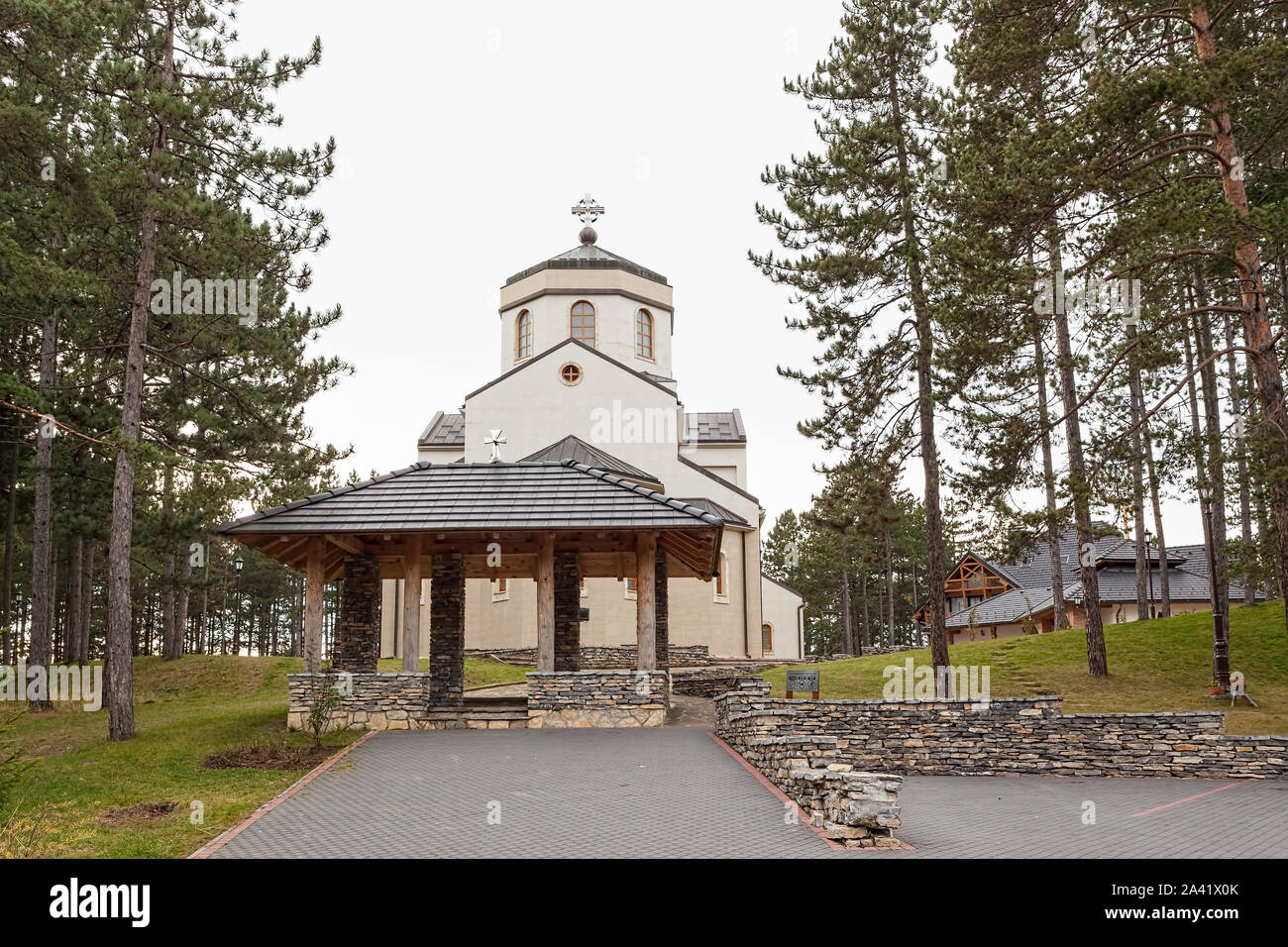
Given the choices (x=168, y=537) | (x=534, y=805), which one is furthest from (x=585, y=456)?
(x=534, y=805)

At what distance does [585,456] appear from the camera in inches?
1090

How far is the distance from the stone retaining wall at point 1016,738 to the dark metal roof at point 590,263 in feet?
73.0

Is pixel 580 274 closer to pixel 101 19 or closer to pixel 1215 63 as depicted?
pixel 101 19

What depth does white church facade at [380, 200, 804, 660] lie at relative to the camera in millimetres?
29156

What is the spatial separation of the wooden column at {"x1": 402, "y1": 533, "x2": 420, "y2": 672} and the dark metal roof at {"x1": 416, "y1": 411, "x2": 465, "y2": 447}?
19114 mm

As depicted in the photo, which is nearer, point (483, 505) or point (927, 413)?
point (483, 505)

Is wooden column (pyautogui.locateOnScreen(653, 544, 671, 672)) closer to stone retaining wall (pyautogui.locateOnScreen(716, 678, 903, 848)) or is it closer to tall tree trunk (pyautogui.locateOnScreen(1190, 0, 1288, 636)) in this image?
stone retaining wall (pyautogui.locateOnScreen(716, 678, 903, 848))

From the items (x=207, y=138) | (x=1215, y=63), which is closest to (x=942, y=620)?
(x=1215, y=63)

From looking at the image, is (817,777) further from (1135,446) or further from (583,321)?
(583,321)

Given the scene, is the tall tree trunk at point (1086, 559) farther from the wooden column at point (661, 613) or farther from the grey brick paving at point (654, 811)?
the wooden column at point (661, 613)

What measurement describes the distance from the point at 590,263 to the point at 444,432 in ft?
29.4

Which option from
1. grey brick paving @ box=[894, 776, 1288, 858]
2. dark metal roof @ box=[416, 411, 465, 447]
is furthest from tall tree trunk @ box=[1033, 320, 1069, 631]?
dark metal roof @ box=[416, 411, 465, 447]

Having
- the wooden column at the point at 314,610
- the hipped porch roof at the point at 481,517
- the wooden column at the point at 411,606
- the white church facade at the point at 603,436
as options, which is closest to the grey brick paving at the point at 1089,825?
the hipped porch roof at the point at 481,517

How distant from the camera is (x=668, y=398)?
104ft
